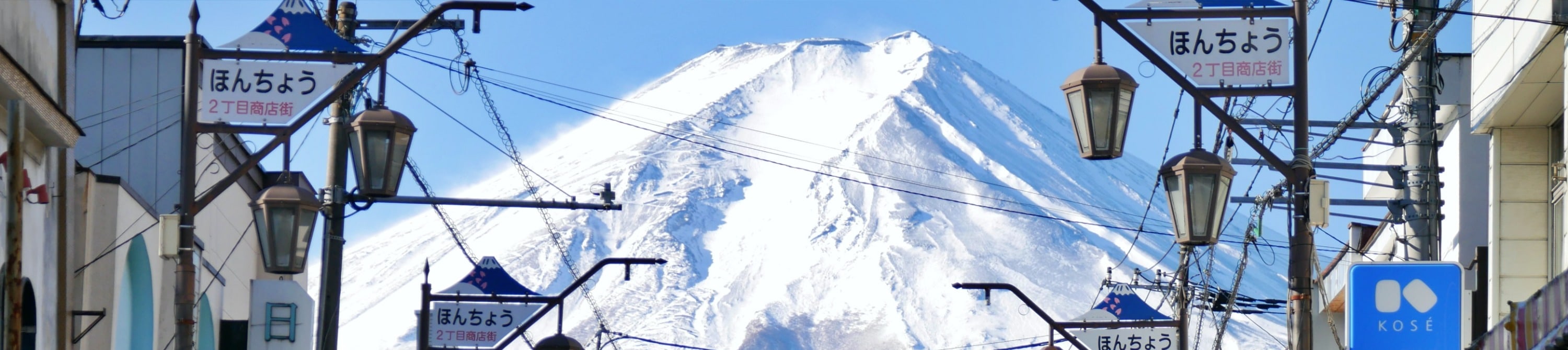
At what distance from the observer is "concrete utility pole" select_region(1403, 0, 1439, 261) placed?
1767 cm

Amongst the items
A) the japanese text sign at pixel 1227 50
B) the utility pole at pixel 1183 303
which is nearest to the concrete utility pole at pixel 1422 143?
the utility pole at pixel 1183 303

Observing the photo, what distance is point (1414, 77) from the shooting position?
61.2 ft

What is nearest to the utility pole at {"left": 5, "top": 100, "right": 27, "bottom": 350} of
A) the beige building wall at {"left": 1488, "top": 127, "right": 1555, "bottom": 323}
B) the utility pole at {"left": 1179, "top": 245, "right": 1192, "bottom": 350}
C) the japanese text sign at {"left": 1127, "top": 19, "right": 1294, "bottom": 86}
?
the japanese text sign at {"left": 1127, "top": 19, "right": 1294, "bottom": 86}

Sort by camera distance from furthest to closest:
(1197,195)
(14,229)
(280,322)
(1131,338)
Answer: (1131,338) < (280,322) < (14,229) < (1197,195)

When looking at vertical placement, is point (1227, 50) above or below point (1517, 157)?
above

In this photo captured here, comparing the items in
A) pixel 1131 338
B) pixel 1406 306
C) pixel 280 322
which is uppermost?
pixel 1406 306

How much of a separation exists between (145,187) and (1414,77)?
14.9 m

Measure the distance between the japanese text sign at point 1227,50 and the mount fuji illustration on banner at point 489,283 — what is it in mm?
13671

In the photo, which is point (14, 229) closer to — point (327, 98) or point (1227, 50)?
point (327, 98)

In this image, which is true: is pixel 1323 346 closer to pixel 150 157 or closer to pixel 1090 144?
pixel 150 157

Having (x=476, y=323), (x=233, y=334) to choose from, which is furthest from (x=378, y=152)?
(x=233, y=334)

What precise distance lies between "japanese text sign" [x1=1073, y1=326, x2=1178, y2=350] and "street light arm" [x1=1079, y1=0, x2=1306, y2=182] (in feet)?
53.9

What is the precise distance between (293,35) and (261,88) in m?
0.67

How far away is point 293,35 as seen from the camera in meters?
13.4
